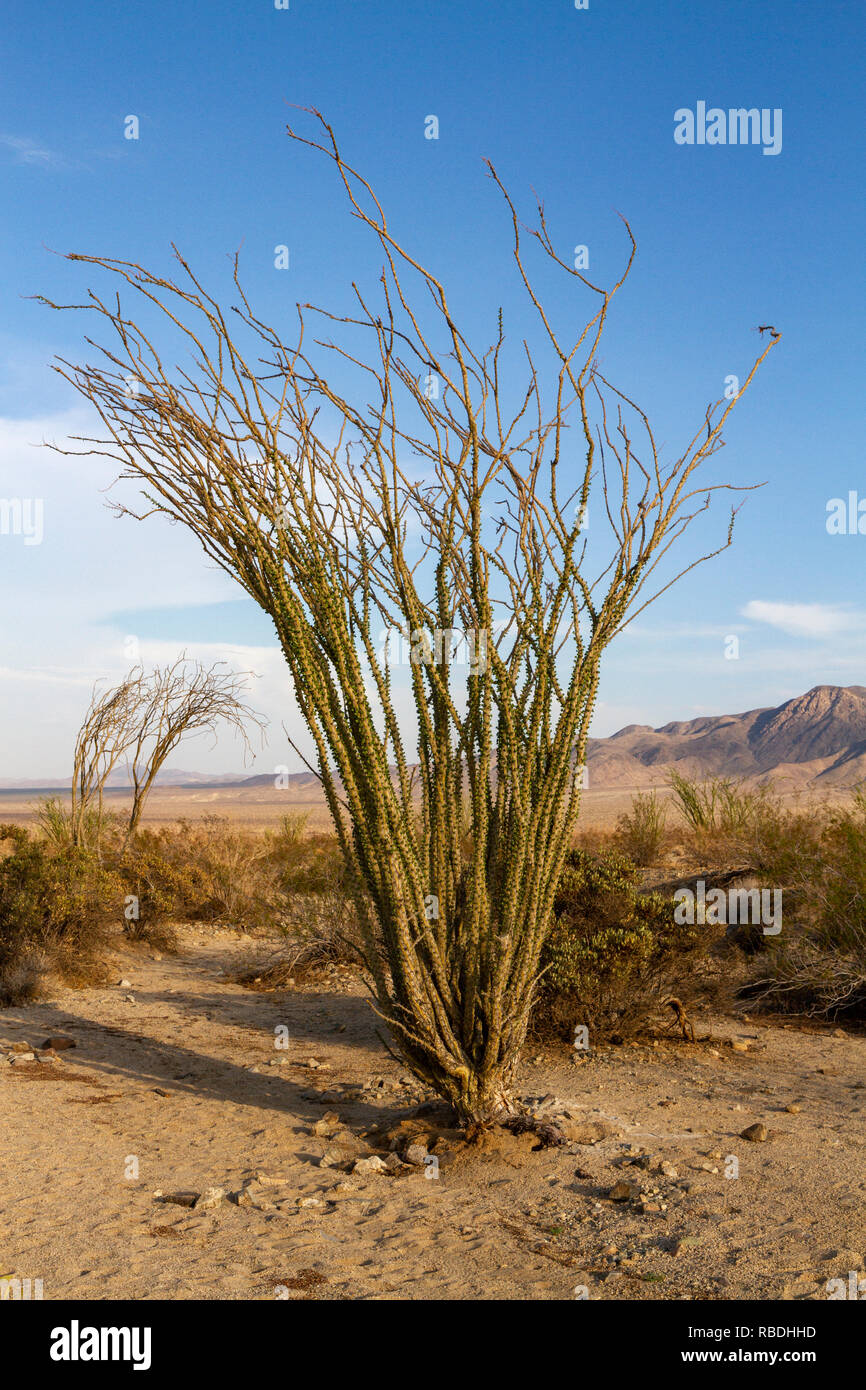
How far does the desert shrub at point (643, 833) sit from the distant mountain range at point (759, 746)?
7196 centimetres

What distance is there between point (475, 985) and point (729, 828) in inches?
408

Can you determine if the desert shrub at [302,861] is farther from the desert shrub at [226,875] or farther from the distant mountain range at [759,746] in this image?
the distant mountain range at [759,746]

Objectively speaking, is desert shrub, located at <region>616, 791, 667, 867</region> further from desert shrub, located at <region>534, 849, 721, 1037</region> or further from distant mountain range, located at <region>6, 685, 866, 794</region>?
distant mountain range, located at <region>6, 685, 866, 794</region>

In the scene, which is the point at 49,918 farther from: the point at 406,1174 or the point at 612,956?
the point at 406,1174

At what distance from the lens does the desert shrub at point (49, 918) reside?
935 centimetres

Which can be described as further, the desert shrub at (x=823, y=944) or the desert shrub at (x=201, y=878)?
the desert shrub at (x=201, y=878)

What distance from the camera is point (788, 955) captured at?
8.61 meters

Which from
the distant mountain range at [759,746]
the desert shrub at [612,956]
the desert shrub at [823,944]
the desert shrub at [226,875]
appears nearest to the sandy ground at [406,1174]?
the desert shrub at [612,956]

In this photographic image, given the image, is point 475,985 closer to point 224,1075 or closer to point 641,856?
point 224,1075

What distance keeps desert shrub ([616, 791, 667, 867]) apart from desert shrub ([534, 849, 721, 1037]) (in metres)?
7.06

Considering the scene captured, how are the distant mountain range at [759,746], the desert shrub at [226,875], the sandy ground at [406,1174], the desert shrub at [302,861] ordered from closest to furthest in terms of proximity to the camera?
the sandy ground at [406,1174]
the desert shrub at [226,875]
the desert shrub at [302,861]
the distant mountain range at [759,746]

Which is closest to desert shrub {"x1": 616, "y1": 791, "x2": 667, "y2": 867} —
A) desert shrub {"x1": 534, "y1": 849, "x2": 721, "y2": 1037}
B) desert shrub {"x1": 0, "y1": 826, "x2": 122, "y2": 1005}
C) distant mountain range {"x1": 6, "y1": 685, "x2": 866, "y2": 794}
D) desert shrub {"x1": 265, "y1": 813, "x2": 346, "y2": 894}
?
desert shrub {"x1": 265, "y1": 813, "x2": 346, "y2": 894}

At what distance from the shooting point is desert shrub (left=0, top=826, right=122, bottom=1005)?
9.35 metres
